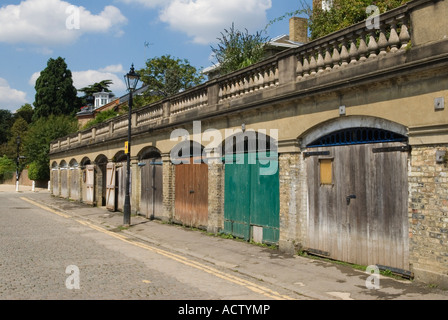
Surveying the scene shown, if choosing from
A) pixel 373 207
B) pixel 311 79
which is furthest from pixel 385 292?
pixel 311 79

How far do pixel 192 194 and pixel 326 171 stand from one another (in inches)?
247

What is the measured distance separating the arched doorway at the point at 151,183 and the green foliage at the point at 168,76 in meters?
18.1

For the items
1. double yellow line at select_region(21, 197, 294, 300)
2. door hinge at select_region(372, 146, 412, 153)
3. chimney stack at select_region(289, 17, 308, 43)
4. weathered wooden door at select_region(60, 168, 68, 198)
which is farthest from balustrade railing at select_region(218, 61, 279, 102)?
weathered wooden door at select_region(60, 168, 68, 198)

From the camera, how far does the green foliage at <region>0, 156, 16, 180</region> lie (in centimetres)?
6519

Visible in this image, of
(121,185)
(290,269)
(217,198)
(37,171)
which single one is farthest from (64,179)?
(290,269)

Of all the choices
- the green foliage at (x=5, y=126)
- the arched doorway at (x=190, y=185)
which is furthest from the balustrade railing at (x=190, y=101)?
the green foliage at (x=5, y=126)

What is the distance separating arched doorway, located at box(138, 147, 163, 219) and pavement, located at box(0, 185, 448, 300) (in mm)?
2993

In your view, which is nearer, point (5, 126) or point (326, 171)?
point (326, 171)

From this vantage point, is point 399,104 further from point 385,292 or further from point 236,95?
point 236,95

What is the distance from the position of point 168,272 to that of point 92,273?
1.47 meters

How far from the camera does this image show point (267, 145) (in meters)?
11.1

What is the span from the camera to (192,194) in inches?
558

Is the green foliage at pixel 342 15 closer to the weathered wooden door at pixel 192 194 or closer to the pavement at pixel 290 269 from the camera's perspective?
the weathered wooden door at pixel 192 194

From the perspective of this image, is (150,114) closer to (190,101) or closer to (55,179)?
(190,101)
